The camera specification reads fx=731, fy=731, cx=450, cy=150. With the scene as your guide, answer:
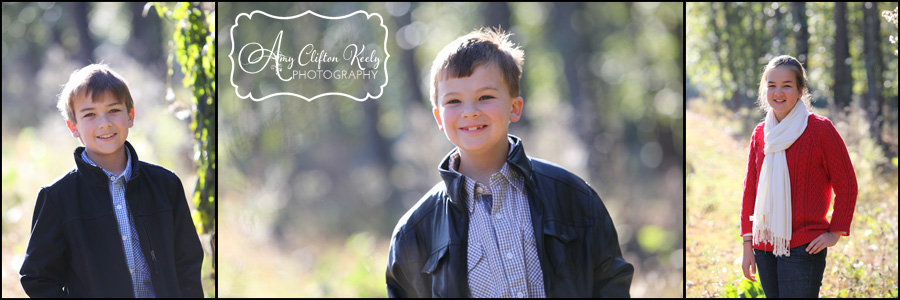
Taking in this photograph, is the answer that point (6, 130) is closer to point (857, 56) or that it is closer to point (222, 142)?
point (222, 142)

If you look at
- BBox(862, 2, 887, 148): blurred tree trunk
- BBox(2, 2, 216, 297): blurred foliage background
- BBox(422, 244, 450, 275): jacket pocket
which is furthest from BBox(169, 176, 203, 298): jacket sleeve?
BBox(862, 2, 887, 148): blurred tree trunk

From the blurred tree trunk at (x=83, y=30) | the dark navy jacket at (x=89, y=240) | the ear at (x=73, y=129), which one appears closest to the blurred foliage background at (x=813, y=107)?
the dark navy jacket at (x=89, y=240)

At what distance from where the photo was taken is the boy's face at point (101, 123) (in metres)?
2.90

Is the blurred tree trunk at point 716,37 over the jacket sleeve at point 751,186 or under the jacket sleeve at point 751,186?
over

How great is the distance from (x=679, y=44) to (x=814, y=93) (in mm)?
6396

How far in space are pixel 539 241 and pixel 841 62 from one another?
10.7ft

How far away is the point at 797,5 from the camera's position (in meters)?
4.52

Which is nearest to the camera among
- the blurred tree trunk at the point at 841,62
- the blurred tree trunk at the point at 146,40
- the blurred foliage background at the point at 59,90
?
the blurred foliage background at the point at 59,90

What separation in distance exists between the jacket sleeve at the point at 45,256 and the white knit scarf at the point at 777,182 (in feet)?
9.19

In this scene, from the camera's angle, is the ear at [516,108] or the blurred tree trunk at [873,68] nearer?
the ear at [516,108]

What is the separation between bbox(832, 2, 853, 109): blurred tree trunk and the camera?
4.67 meters

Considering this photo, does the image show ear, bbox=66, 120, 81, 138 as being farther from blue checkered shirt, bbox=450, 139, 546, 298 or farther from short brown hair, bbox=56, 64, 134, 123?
blue checkered shirt, bbox=450, 139, 546, 298

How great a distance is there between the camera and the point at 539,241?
2570 mm

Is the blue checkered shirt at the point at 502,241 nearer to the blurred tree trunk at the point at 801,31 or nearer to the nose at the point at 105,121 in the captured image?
the nose at the point at 105,121
